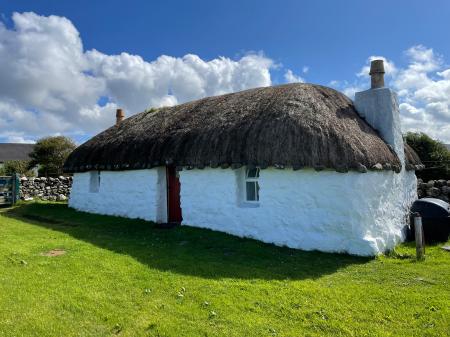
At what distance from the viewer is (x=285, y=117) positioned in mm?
10742

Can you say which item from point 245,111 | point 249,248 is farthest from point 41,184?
point 249,248

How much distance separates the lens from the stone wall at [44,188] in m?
21.4

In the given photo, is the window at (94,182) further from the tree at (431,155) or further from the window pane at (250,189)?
the tree at (431,155)

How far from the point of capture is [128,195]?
49.5ft

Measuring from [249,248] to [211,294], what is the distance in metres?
3.46

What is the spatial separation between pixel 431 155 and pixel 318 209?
1719 cm

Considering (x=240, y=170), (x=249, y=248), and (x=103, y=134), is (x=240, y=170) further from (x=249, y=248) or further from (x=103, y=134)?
(x=103, y=134)

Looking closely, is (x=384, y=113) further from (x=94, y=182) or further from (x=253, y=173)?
(x=94, y=182)

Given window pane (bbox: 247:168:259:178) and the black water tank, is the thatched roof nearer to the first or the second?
window pane (bbox: 247:168:259:178)

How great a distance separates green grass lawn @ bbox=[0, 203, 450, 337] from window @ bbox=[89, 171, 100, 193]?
689cm

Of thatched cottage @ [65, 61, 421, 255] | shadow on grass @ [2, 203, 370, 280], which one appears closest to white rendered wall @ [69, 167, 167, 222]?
thatched cottage @ [65, 61, 421, 255]

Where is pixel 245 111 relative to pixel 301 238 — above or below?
above

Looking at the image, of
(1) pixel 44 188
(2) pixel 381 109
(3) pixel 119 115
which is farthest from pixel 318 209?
(1) pixel 44 188

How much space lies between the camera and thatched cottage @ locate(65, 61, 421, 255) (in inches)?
374
